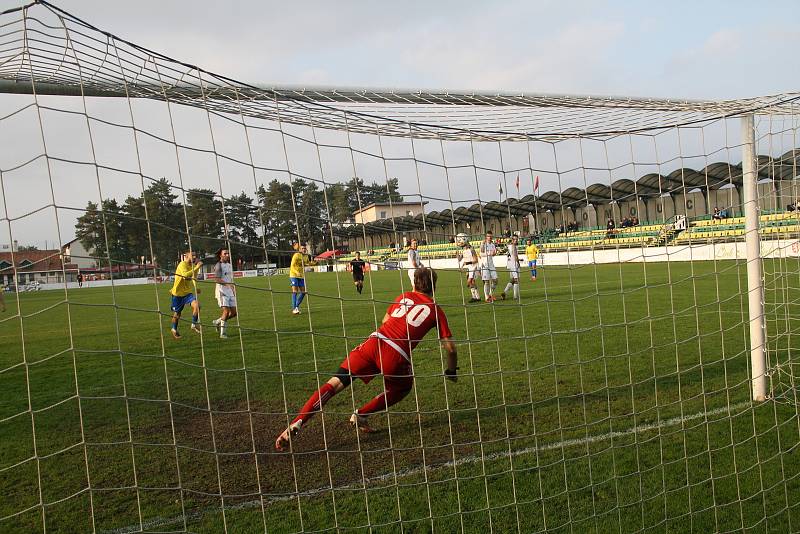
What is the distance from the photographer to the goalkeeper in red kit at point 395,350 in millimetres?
4758

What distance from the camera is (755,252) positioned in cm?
534

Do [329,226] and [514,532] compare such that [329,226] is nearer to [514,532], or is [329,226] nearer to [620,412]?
[514,532]

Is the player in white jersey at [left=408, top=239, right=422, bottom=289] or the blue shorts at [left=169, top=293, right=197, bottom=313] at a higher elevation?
the player in white jersey at [left=408, top=239, right=422, bottom=289]

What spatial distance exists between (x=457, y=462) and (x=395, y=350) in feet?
3.12

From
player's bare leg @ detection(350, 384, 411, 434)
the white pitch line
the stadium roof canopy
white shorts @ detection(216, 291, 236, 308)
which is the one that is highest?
the stadium roof canopy

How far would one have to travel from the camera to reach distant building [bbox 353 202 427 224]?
4062mm

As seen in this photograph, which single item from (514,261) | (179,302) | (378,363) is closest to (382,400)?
(378,363)

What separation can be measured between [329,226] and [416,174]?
0.67 m

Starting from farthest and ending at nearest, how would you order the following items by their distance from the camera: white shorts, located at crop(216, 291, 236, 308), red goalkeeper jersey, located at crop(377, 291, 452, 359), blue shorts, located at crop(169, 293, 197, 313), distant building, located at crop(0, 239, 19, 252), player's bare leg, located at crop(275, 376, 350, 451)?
white shorts, located at crop(216, 291, 236, 308)
blue shorts, located at crop(169, 293, 197, 313)
red goalkeeper jersey, located at crop(377, 291, 452, 359)
player's bare leg, located at crop(275, 376, 350, 451)
distant building, located at crop(0, 239, 19, 252)

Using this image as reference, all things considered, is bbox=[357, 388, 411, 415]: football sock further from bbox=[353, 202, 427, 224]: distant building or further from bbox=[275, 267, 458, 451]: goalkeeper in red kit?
bbox=[353, 202, 427, 224]: distant building

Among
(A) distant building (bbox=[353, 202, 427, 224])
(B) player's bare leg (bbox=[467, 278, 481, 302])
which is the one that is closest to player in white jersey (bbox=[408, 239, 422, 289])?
(A) distant building (bbox=[353, 202, 427, 224])

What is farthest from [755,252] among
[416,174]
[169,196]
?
[169,196]

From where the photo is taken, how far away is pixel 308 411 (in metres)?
4.80

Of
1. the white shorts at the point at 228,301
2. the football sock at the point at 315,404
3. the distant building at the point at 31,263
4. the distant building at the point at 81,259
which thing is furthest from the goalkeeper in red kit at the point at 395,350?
the white shorts at the point at 228,301
